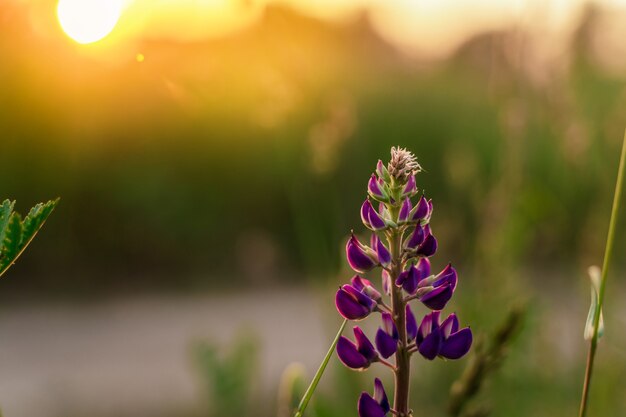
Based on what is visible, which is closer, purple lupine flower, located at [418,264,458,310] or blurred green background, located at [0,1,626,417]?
purple lupine flower, located at [418,264,458,310]

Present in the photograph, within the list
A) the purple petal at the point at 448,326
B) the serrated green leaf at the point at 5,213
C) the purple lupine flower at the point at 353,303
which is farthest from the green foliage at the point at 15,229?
the purple petal at the point at 448,326

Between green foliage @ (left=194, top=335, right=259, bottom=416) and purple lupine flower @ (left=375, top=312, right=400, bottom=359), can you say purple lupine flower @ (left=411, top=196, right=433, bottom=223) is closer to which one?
purple lupine flower @ (left=375, top=312, right=400, bottom=359)

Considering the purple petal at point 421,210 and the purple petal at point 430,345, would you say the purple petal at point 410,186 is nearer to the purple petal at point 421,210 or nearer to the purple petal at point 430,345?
the purple petal at point 421,210

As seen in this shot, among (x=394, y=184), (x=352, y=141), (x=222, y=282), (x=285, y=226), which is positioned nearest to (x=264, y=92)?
(x=394, y=184)

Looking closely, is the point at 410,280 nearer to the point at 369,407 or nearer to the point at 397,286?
the point at 397,286

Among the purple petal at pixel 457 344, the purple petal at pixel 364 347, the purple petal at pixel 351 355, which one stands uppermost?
the purple petal at pixel 457 344

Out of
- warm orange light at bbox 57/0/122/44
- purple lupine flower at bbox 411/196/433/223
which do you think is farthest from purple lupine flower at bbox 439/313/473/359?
warm orange light at bbox 57/0/122/44

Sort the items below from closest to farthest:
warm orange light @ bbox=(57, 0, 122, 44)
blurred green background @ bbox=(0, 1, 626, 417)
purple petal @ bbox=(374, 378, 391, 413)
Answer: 1. purple petal @ bbox=(374, 378, 391, 413)
2. warm orange light @ bbox=(57, 0, 122, 44)
3. blurred green background @ bbox=(0, 1, 626, 417)
